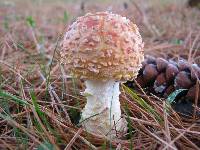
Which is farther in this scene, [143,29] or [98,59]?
[143,29]

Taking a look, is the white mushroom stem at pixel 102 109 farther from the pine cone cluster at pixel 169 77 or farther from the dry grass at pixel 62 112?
the pine cone cluster at pixel 169 77

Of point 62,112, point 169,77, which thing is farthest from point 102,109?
point 169,77

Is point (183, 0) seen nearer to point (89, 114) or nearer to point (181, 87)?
point (181, 87)

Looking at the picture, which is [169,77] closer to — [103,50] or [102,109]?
[102,109]

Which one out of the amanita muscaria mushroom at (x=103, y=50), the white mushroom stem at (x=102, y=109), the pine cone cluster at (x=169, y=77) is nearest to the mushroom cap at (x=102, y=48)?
the amanita muscaria mushroom at (x=103, y=50)

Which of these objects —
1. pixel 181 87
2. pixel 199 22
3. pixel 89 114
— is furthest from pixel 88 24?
pixel 199 22
